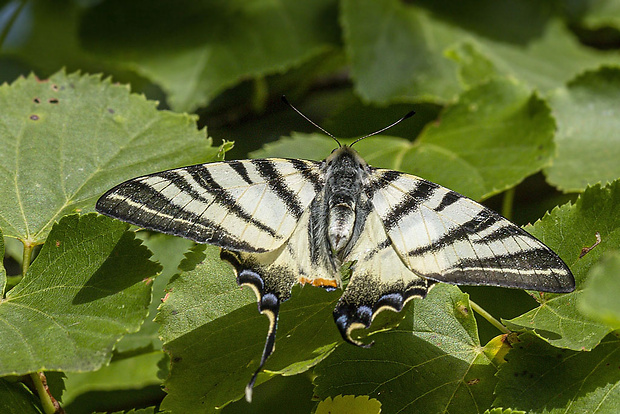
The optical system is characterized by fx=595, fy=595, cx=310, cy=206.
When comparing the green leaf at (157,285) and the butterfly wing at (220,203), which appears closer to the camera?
the butterfly wing at (220,203)

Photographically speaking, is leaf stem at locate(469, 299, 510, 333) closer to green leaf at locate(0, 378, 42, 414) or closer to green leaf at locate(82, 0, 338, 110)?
green leaf at locate(0, 378, 42, 414)

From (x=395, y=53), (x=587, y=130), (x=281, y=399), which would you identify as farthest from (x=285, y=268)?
(x=395, y=53)

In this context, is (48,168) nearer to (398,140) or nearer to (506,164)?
(398,140)

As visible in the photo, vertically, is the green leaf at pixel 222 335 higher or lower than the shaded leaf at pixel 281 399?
higher

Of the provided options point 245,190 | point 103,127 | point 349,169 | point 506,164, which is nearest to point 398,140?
point 506,164

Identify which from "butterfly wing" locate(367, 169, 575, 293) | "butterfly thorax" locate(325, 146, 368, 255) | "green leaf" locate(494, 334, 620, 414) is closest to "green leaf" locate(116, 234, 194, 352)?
"butterfly thorax" locate(325, 146, 368, 255)

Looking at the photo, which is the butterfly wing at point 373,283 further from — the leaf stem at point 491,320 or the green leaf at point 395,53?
the green leaf at point 395,53

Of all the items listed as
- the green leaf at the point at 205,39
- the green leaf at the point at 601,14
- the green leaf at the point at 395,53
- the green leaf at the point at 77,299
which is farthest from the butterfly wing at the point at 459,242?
the green leaf at the point at 601,14

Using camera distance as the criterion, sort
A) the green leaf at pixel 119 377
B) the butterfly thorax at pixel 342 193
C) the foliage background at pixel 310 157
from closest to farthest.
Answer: the foliage background at pixel 310 157 < the butterfly thorax at pixel 342 193 < the green leaf at pixel 119 377
